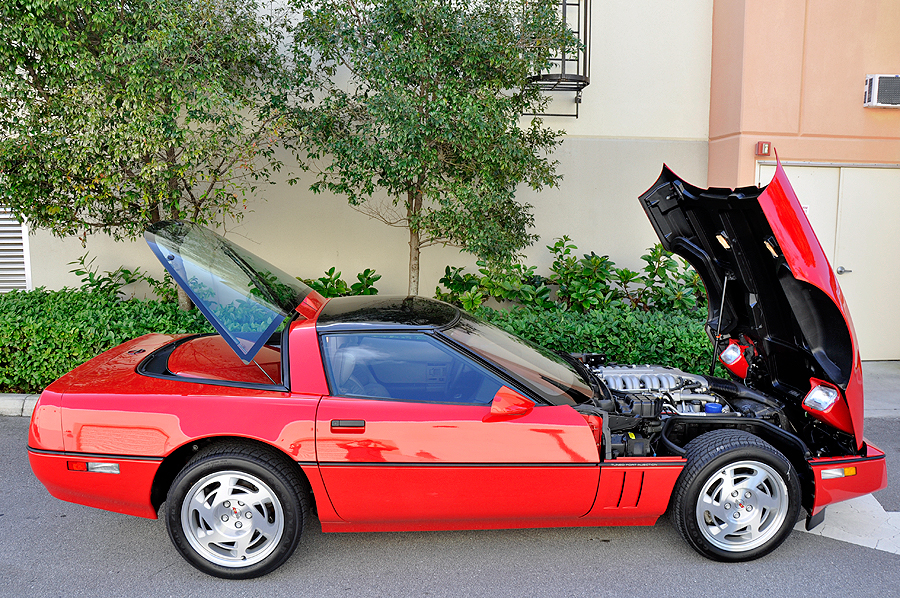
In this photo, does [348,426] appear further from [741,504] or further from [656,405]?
[741,504]

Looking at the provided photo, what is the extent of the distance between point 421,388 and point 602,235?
569 cm

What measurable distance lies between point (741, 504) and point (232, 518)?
252cm

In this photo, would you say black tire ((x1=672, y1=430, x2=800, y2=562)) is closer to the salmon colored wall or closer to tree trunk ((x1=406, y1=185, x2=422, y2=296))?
tree trunk ((x1=406, y1=185, x2=422, y2=296))

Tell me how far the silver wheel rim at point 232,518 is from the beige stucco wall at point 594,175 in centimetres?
528

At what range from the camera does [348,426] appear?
304cm

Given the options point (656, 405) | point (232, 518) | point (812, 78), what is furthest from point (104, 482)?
point (812, 78)

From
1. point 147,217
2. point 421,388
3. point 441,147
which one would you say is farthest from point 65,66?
point 421,388

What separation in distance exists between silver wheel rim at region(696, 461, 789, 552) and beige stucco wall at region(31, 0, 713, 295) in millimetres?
A: 5157

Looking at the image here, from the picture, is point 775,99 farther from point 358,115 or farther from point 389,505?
point 389,505

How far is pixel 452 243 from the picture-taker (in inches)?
300

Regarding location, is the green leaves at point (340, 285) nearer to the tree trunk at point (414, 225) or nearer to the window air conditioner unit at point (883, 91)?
the tree trunk at point (414, 225)

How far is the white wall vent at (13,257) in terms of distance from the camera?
8.16 m

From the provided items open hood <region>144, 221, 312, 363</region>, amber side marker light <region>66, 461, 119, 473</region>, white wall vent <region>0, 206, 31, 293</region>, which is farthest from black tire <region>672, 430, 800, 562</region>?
white wall vent <region>0, 206, 31, 293</region>

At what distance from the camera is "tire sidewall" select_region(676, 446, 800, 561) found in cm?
317
